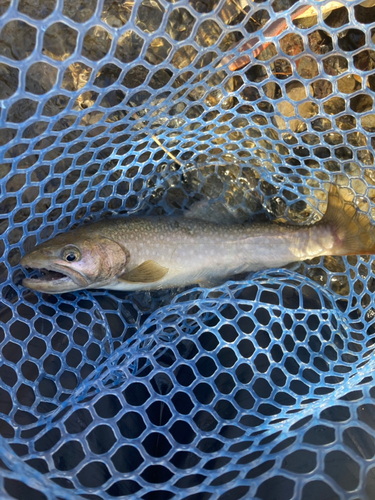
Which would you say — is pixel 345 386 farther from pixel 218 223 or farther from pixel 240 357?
pixel 218 223

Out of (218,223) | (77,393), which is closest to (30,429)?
(77,393)

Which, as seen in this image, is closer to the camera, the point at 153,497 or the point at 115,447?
the point at 115,447

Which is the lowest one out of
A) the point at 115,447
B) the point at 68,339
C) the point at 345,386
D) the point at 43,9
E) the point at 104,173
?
the point at 345,386

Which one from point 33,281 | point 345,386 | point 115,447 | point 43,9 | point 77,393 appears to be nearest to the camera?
point 115,447

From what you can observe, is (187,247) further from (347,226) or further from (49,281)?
(347,226)

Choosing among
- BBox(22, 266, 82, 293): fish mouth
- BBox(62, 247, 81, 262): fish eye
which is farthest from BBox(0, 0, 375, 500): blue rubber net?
BBox(62, 247, 81, 262): fish eye

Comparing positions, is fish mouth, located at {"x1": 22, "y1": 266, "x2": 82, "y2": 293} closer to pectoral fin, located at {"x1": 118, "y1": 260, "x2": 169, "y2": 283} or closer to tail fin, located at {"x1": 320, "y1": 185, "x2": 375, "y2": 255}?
pectoral fin, located at {"x1": 118, "y1": 260, "x2": 169, "y2": 283}

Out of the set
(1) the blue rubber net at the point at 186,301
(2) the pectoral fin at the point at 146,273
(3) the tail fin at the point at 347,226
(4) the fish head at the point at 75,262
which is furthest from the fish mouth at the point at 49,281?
(3) the tail fin at the point at 347,226
